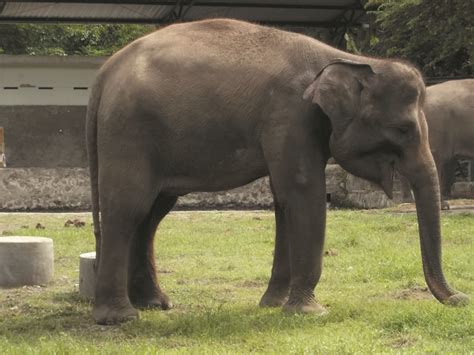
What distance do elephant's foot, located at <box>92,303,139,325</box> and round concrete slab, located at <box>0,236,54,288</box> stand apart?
1746mm

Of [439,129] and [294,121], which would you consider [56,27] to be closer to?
[439,129]

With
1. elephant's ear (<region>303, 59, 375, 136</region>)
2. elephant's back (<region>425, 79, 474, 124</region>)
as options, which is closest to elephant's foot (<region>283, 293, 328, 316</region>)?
elephant's ear (<region>303, 59, 375, 136</region>)

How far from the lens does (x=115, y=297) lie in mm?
6238

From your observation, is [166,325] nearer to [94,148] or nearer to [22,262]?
[94,148]

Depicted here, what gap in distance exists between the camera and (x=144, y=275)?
22.4ft

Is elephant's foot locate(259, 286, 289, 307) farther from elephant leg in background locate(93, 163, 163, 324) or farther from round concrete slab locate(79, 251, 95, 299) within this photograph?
round concrete slab locate(79, 251, 95, 299)

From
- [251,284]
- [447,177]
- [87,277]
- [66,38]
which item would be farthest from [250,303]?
[66,38]

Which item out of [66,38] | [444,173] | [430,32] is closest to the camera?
[444,173]

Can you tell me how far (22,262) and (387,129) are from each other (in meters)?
3.35

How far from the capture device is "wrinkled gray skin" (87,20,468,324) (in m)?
6.07

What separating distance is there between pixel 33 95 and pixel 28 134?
2.56ft

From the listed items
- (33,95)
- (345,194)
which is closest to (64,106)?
(33,95)

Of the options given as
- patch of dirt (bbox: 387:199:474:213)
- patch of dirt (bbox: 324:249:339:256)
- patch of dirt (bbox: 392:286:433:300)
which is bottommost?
patch of dirt (bbox: 392:286:433:300)

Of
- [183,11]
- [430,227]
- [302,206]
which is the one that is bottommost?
[430,227]
